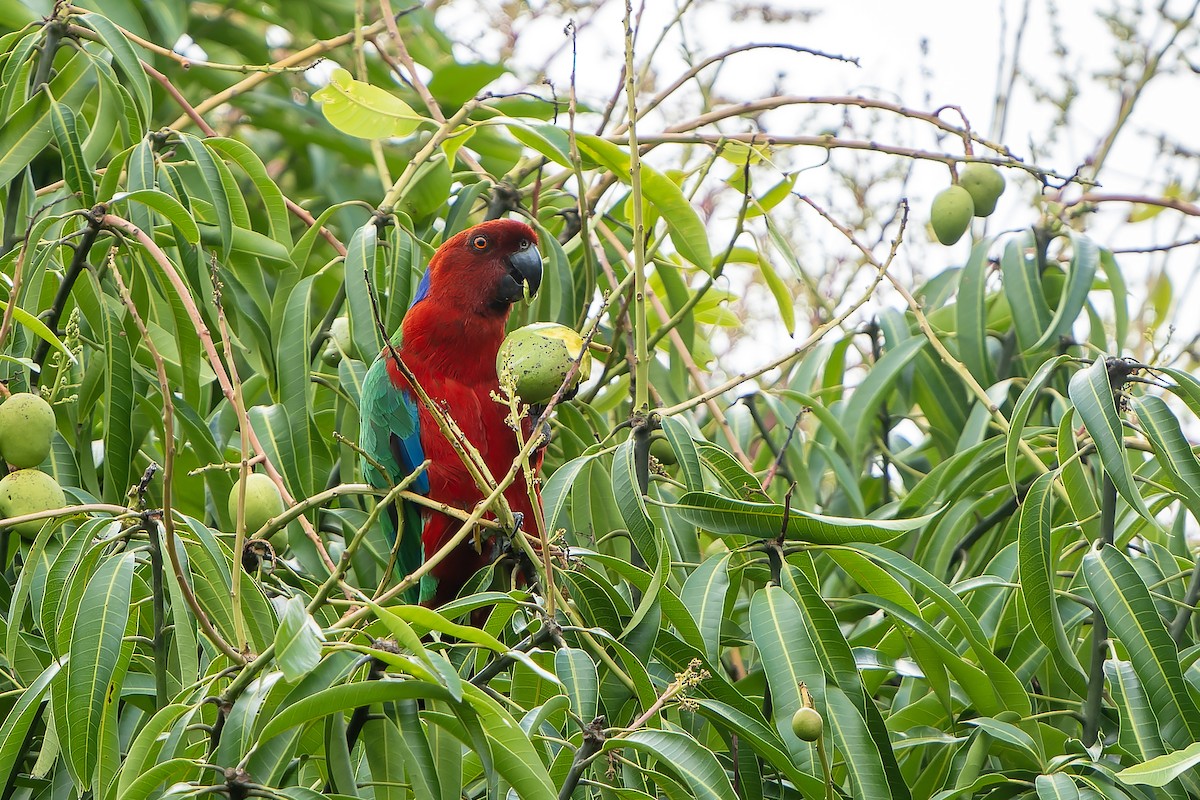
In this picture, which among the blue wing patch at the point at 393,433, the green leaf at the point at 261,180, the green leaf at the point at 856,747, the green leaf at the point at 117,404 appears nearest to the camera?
the green leaf at the point at 856,747

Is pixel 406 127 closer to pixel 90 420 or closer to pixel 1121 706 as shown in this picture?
pixel 90 420

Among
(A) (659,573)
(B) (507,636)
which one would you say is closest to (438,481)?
(B) (507,636)

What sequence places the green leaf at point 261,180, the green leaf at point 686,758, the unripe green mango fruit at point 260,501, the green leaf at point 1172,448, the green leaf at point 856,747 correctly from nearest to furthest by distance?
1. the green leaf at point 686,758
2. the green leaf at point 856,747
3. the green leaf at point 1172,448
4. the unripe green mango fruit at point 260,501
5. the green leaf at point 261,180

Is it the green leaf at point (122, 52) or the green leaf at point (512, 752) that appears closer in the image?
the green leaf at point (512, 752)

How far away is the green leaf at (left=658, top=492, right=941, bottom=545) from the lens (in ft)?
4.95

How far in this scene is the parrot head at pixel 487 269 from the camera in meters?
2.63

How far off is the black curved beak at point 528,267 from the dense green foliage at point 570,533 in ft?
0.29

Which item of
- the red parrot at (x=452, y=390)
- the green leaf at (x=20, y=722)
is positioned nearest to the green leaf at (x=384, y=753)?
the green leaf at (x=20, y=722)

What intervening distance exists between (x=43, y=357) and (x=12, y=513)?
37 centimetres

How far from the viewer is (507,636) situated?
2.08 meters

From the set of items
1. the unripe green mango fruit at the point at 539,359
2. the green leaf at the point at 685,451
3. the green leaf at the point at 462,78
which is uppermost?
the green leaf at the point at 462,78

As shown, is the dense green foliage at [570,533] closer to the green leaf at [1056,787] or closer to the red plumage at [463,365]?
the green leaf at [1056,787]

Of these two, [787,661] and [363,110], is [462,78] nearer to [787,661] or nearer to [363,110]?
[363,110]

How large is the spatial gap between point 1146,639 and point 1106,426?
275 mm
